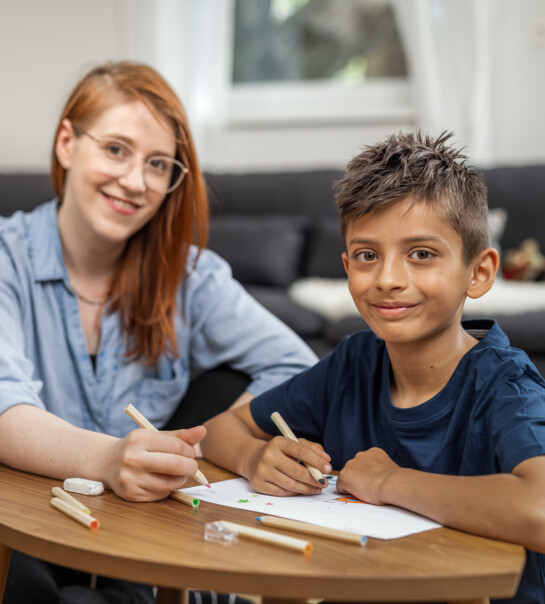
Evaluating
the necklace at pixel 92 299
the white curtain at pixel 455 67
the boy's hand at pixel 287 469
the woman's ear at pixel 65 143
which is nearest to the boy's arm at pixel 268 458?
the boy's hand at pixel 287 469

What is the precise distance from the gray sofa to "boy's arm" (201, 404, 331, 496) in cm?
168

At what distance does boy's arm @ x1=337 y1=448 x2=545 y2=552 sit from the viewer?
718 mm

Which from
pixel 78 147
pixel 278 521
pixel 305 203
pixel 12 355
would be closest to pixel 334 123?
pixel 305 203

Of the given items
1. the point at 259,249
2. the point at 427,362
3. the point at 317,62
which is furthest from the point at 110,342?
the point at 317,62

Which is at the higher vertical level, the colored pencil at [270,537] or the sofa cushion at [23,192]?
the sofa cushion at [23,192]

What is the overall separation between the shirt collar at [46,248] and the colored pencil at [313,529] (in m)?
0.81

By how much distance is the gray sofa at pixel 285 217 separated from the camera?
3.10 m

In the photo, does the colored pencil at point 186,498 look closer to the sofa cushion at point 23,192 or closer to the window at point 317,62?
the sofa cushion at point 23,192

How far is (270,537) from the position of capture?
0.70 m

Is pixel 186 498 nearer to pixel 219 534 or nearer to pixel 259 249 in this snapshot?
pixel 219 534

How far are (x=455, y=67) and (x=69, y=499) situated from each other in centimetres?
341

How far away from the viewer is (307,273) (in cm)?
324

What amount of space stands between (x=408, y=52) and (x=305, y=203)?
1.14m

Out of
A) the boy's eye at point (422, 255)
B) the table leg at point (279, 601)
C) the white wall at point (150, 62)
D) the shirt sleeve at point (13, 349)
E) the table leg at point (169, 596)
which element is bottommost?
the table leg at point (169, 596)
